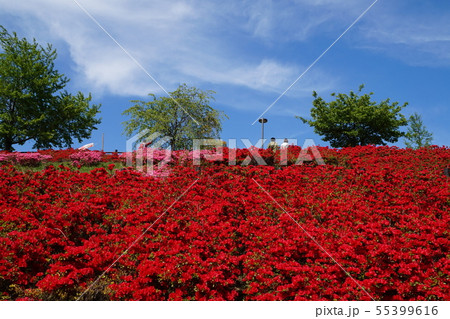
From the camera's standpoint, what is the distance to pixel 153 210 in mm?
6844

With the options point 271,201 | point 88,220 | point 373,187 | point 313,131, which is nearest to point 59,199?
point 88,220

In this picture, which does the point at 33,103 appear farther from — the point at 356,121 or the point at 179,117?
the point at 356,121

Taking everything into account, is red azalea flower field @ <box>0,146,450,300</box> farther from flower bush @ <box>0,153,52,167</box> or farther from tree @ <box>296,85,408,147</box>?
tree @ <box>296,85,408,147</box>

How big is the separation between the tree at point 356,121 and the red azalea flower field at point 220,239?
20.7 meters

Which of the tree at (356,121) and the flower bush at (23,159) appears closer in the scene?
the flower bush at (23,159)

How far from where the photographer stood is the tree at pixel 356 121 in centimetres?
2916

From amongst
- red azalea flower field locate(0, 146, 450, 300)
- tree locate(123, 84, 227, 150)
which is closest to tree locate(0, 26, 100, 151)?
tree locate(123, 84, 227, 150)

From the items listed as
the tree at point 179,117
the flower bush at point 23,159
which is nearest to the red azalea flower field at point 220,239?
the flower bush at point 23,159

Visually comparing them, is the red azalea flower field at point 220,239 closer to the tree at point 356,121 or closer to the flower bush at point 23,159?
the flower bush at point 23,159

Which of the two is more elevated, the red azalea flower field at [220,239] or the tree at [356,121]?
the tree at [356,121]

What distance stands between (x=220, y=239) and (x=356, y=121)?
87.8 ft

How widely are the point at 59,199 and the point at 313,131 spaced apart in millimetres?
27087

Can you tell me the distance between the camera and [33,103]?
93.0ft

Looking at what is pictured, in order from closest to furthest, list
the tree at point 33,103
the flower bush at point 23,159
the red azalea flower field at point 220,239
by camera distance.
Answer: the red azalea flower field at point 220,239
the flower bush at point 23,159
the tree at point 33,103
